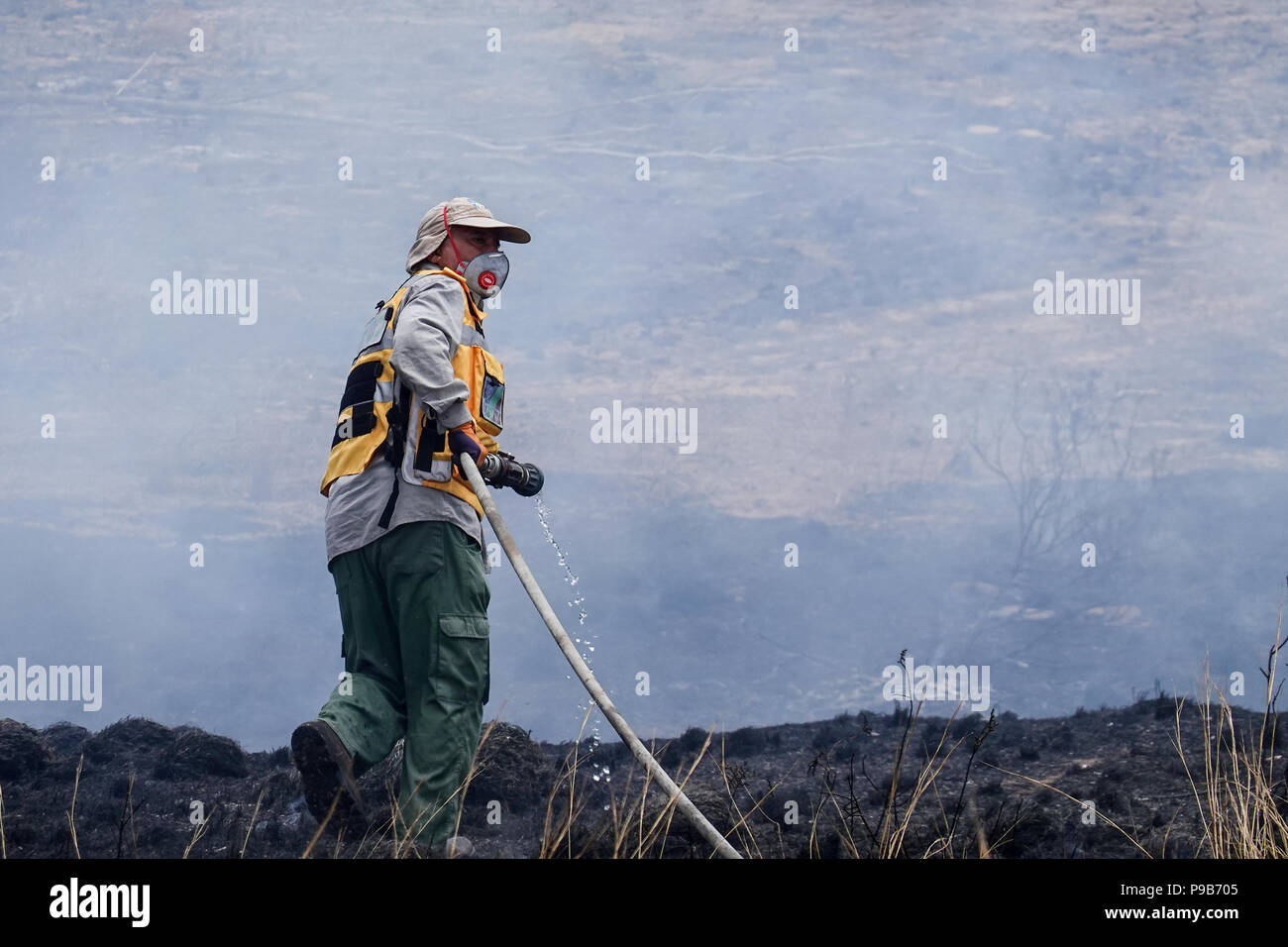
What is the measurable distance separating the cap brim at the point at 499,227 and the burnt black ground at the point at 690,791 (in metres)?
2.01

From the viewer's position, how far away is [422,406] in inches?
192

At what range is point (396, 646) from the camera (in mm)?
5195

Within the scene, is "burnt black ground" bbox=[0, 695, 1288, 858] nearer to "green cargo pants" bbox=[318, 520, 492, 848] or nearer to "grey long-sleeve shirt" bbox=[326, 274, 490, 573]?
"green cargo pants" bbox=[318, 520, 492, 848]

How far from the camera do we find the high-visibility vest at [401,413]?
16.0 feet

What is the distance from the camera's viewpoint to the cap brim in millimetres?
5117

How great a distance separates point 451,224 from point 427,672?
1678 mm

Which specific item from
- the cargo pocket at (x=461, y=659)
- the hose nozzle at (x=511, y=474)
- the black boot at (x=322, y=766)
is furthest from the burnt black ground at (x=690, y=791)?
the hose nozzle at (x=511, y=474)

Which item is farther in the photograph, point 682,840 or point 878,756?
point 878,756

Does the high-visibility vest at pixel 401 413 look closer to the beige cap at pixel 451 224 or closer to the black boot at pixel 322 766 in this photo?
the beige cap at pixel 451 224

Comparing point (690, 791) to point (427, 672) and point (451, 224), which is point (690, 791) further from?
point (451, 224)

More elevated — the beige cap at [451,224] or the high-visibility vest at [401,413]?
the beige cap at [451,224]
